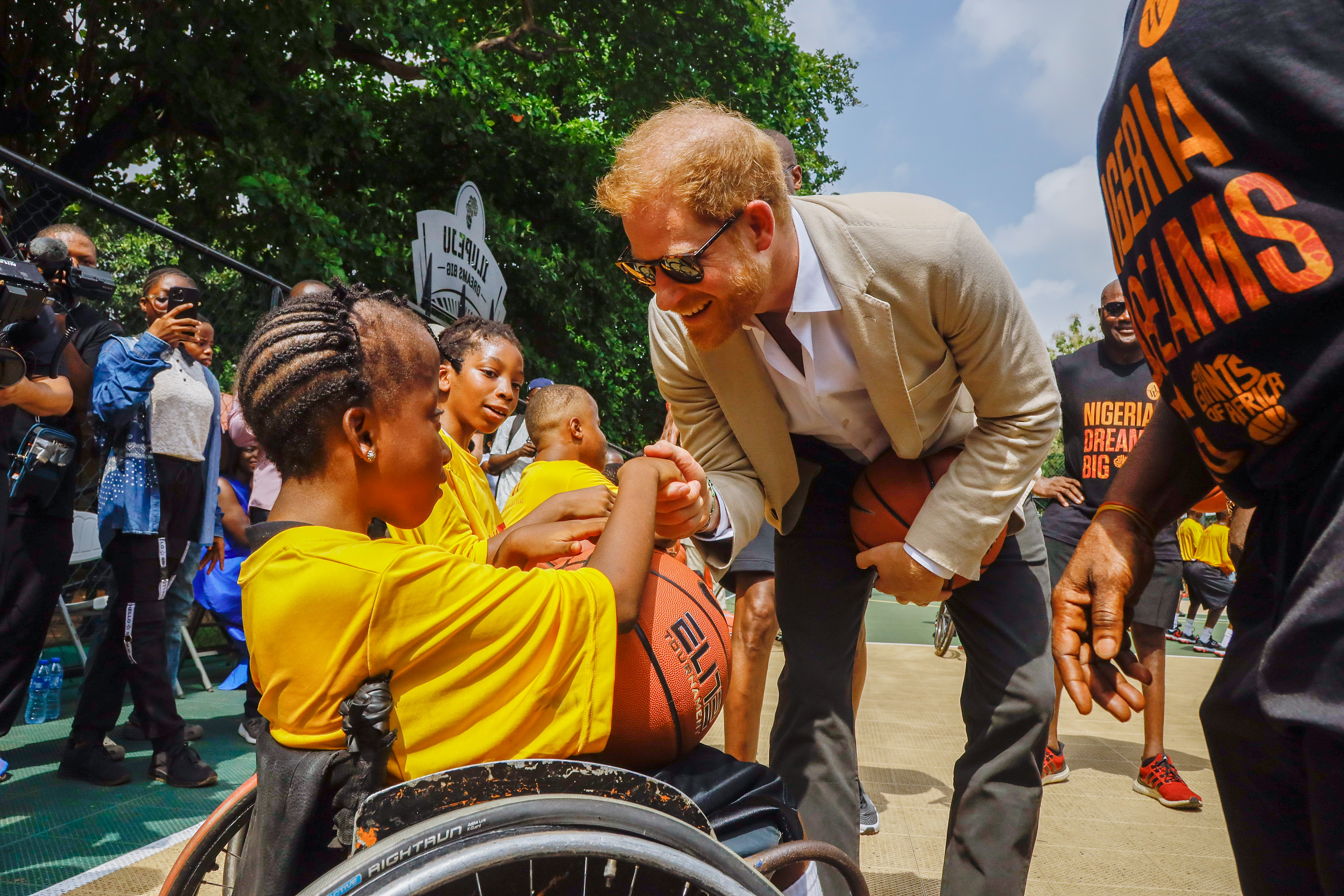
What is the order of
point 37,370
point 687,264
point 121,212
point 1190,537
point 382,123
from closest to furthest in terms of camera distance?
point 687,264, point 37,370, point 121,212, point 382,123, point 1190,537

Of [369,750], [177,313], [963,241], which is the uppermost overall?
[177,313]

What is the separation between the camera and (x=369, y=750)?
1.34 meters

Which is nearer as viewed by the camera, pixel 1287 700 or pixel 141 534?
pixel 1287 700

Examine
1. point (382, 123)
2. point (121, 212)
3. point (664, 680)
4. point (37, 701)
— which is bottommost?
point (37, 701)

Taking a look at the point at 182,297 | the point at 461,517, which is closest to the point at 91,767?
the point at 182,297

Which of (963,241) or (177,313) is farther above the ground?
(177,313)

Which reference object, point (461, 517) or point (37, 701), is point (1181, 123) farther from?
point (37, 701)

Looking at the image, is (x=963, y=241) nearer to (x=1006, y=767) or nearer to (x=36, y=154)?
(x=1006, y=767)

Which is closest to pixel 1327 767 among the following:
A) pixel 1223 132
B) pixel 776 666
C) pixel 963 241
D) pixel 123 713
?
pixel 1223 132

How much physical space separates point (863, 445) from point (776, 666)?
571 cm

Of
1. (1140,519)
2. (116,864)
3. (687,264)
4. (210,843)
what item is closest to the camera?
(1140,519)

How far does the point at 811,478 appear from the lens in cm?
252

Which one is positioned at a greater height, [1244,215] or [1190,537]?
[1244,215]

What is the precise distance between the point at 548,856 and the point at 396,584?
1.55 ft
